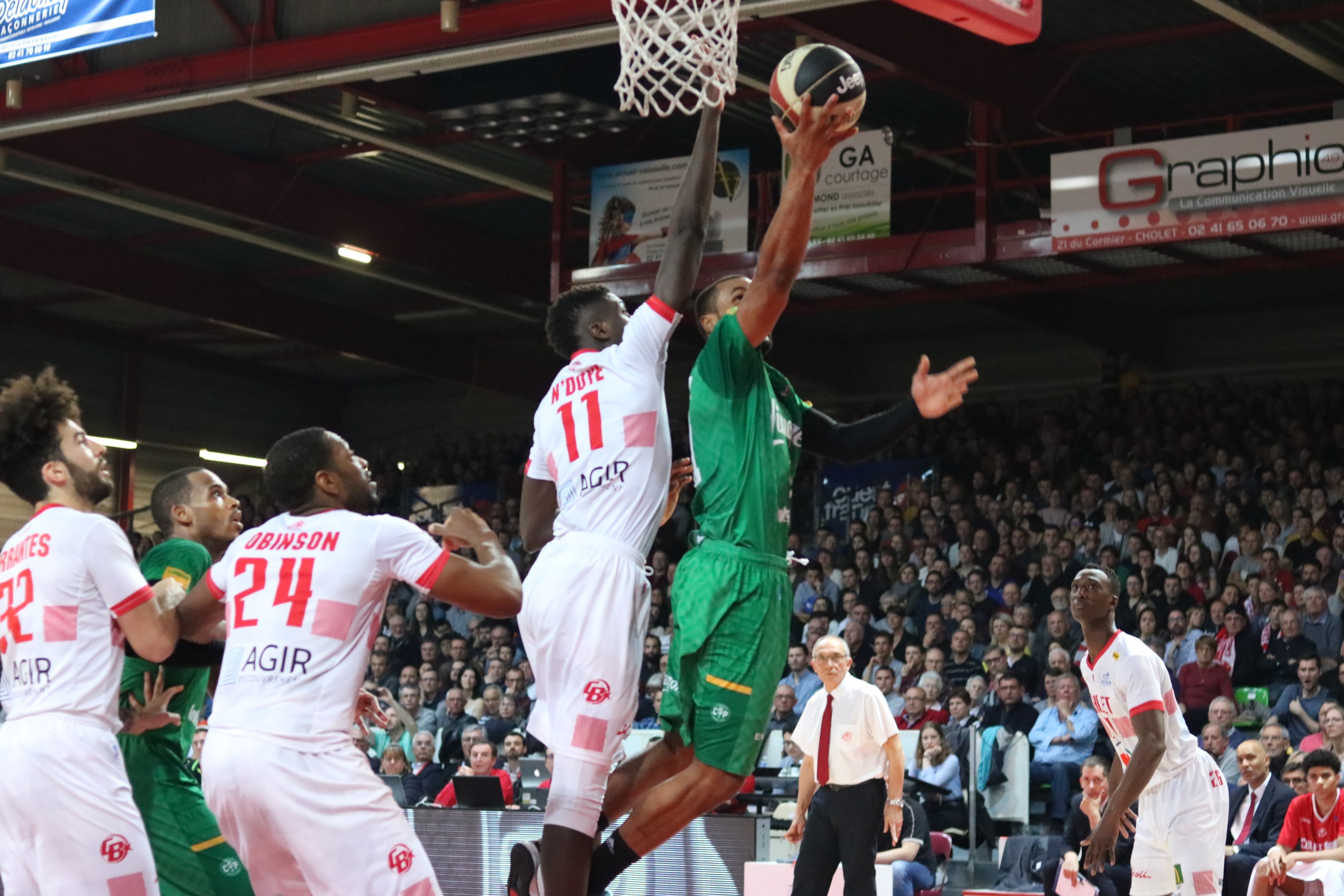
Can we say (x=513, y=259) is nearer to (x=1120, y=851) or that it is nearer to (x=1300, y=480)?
(x=1300, y=480)

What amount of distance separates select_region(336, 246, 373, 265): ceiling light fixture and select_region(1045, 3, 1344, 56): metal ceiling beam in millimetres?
9106

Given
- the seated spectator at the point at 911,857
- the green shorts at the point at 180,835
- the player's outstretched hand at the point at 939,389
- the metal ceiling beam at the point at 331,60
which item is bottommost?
the seated spectator at the point at 911,857

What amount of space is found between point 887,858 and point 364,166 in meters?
12.3

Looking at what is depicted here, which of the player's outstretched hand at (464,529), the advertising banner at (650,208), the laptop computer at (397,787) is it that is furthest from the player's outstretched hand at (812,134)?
the advertising banner at (650,208)

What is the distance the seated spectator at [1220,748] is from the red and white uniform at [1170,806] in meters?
4.89

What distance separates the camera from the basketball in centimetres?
594

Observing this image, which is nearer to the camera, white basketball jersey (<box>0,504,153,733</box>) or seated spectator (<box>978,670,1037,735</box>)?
white basketball jersey (<box>0,504,153,733</box>)

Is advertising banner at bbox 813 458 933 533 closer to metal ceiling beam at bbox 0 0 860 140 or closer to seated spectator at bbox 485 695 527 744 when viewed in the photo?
seated spectator at bbox 485 695 527 744

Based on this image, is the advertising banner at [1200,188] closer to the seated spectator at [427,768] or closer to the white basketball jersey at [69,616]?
the seated spectator at [427,768]

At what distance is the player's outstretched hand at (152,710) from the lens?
610cm

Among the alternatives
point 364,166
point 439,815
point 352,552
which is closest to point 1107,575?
point 439,815

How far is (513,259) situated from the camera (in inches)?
944

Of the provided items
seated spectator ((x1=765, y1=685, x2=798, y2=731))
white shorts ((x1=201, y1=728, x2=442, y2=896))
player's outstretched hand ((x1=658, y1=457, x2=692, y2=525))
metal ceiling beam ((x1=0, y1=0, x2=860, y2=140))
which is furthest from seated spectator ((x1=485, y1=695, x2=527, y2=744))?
white shorts ((x1=201, y1=728, x2=442, y2=896))

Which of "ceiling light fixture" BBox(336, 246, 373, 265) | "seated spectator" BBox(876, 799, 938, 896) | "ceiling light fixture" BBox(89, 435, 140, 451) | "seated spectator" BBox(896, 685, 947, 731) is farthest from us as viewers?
"ceiling light fixture" BBox(89, 435, 140, 451)
